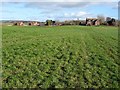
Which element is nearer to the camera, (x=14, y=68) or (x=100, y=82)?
(x=100, y=82)

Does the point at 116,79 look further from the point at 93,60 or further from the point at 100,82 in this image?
the point at 93,60

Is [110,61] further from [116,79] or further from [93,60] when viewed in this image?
[116,79]

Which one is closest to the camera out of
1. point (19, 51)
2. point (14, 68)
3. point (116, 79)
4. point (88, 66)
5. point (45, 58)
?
point (116, 79)

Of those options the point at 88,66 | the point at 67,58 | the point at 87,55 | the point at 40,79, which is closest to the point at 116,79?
the point at 88,66

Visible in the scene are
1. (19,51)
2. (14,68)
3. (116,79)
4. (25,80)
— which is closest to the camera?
(25,80)

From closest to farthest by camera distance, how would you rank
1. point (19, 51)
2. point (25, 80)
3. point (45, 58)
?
point (25, 80) < point (45, 58) < point (19, 51)

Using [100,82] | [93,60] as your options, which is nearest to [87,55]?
[93,60]

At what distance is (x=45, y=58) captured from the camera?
845 inches

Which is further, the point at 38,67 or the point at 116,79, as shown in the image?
the point at 38,67

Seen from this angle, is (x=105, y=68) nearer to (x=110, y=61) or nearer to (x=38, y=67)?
(x=110, y=61)

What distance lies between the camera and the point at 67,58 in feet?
71.6

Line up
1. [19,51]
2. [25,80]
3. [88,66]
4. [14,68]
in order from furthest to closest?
[19,51], [88,66], [14,68], [25,80]

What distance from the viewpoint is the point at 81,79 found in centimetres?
1622

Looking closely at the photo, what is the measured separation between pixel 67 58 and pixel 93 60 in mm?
1957
